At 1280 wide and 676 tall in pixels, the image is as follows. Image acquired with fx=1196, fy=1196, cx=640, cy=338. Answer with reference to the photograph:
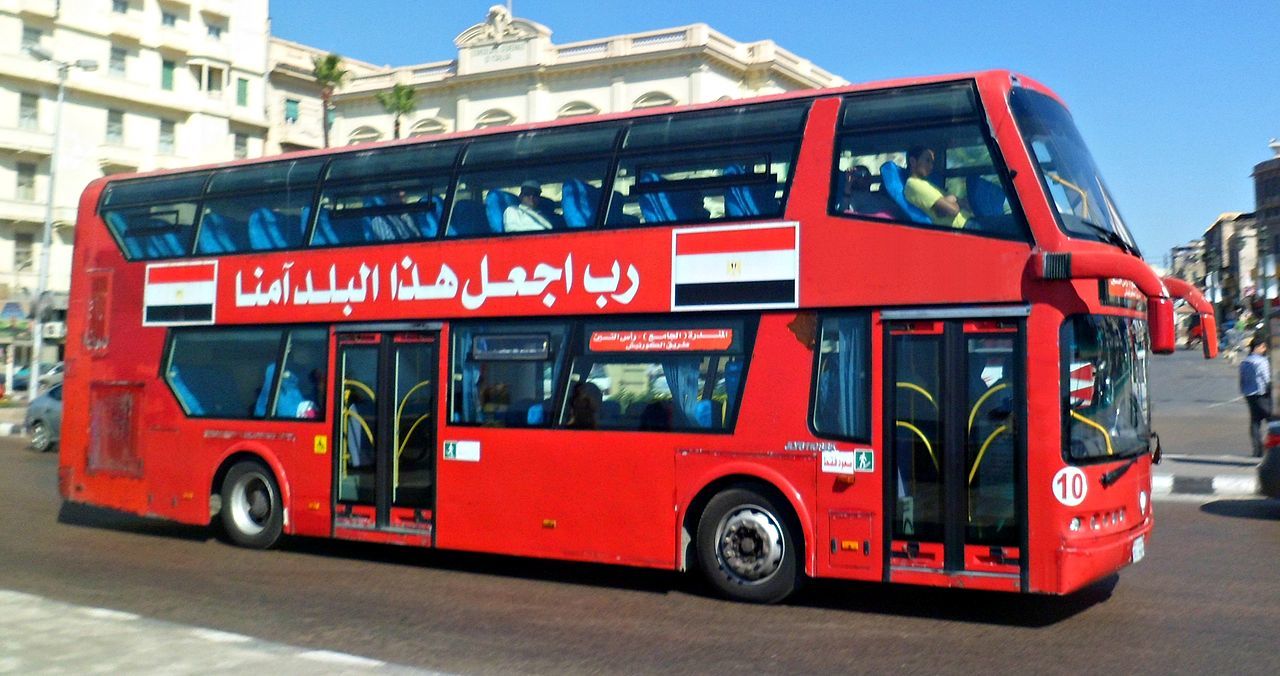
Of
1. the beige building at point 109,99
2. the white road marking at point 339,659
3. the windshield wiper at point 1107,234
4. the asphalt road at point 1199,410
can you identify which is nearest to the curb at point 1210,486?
the asphalt road at point 1199,410

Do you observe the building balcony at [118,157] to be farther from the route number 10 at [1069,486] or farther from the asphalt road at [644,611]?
the route number 10 at [1069,486]

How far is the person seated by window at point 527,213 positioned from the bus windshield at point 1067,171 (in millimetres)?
3812

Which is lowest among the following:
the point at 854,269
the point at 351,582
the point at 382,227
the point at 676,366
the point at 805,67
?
the point at 351,582

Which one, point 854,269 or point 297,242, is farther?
point 297,242

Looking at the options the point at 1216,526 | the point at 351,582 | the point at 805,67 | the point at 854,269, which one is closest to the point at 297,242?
the point at 351,582

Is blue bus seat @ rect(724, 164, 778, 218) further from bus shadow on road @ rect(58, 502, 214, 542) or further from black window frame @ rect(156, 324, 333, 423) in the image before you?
bus shadow on road @ rect(58, 502, 214, 542)

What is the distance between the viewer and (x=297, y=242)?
1120cm

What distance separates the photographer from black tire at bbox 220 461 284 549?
11.6 metres

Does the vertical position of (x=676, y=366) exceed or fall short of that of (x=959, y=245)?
it falls short

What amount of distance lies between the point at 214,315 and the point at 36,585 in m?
3.20

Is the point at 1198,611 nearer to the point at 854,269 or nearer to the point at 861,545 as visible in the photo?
the point at 861,545

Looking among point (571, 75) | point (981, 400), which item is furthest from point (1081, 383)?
point (571, 75)

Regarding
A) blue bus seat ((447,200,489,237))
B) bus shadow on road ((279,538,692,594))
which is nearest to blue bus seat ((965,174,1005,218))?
bus shadow on road ((279,538,692,594))

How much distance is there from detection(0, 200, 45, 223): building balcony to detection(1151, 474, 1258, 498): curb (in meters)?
48.1
